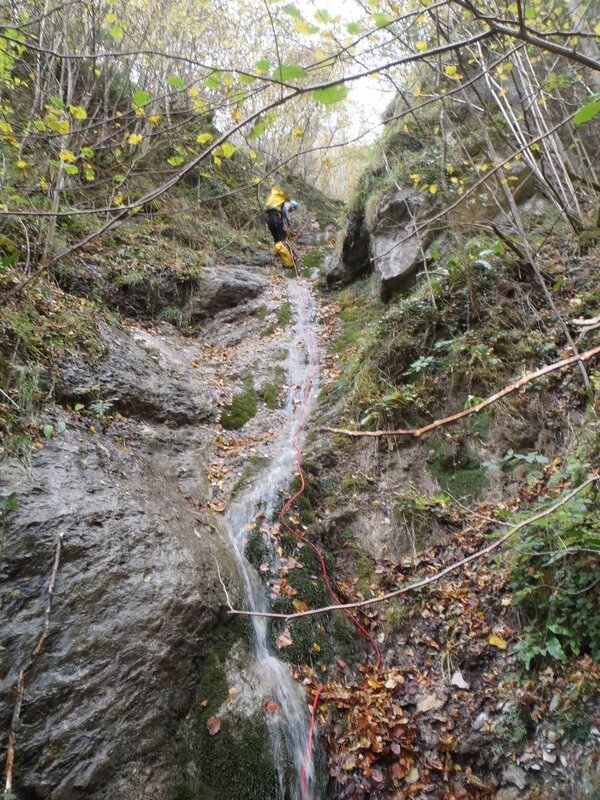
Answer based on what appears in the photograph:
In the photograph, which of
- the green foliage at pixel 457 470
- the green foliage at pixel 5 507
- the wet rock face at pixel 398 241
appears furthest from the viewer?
the wet rock face at pixel 398 241

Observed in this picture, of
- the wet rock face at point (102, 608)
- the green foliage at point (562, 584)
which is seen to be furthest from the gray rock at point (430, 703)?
the wet rock face at point (102, 608)

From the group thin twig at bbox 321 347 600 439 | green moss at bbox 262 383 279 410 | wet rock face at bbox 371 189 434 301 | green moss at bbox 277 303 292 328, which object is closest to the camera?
thin twig at bbox 321 347 600 439

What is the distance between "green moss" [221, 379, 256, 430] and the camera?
6191 mm

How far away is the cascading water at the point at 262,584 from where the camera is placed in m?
3.17

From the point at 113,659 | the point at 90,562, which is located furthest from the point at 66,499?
the point at 113,659

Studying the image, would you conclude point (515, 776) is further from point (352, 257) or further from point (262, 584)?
point (352, 257)

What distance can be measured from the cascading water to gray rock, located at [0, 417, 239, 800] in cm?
44

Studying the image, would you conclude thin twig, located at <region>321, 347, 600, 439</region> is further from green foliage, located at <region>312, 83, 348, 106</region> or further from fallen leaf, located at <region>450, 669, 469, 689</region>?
fallen leaf, located at <region>450, 669, 469, 689</region>

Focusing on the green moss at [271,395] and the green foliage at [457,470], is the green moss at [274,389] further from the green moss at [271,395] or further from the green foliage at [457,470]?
the green foliage at [457,470]

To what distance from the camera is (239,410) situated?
641cm

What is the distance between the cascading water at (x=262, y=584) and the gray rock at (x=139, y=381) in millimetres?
1298

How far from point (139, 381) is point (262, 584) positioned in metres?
→ 2.96

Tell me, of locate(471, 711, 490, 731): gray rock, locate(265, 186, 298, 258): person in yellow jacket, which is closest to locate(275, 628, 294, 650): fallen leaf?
locate(471, 711, 490, 731): gray rock

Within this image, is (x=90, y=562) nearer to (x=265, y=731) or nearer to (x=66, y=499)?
(x=66, y=499)
